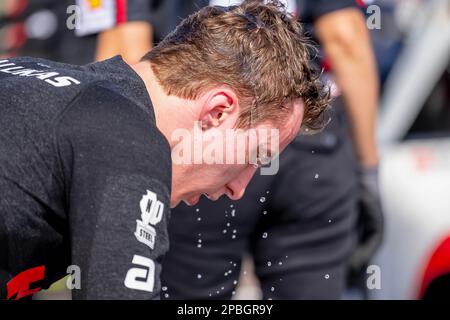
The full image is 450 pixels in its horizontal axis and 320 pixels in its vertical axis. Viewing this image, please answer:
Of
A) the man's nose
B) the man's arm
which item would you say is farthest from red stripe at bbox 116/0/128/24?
the man's nose

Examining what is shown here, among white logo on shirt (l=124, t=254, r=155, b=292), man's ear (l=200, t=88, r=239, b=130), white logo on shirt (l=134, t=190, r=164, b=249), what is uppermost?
man's ear (l=200, t=88, r=239, b=130)

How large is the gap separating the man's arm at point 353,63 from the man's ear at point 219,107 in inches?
61.2

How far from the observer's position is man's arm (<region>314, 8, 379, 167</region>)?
3588mm

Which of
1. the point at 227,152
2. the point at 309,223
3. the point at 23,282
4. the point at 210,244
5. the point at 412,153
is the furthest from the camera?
the point at 412,153

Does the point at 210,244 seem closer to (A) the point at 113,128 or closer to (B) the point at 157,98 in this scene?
(B) the point at 157,98

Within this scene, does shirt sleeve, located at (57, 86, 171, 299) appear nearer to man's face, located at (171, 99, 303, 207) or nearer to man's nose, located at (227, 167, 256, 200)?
man's face, located at (171, 99, 303, 207)

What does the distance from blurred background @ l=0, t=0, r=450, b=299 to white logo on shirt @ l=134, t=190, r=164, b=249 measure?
155cm

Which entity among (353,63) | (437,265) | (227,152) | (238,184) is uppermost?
(227,152)

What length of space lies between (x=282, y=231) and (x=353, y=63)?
703 mm

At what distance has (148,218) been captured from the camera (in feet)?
5.97

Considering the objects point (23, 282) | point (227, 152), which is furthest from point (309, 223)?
point (23, 282)

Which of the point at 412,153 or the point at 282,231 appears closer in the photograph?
the point at 282,231
